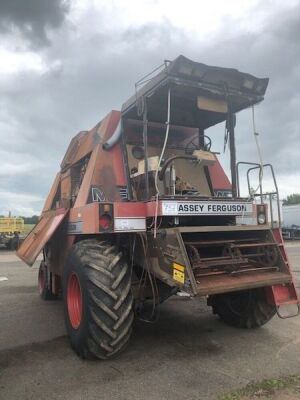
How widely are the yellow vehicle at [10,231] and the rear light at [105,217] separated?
20654mm

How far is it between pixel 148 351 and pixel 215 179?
8.80ft

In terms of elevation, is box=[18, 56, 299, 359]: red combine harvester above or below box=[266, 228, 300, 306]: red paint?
above

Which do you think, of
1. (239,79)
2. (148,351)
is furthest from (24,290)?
(239,79)

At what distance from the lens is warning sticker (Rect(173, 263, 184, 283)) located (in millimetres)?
4441

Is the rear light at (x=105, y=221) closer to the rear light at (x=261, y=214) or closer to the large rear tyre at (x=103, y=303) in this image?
the large rear tyre at (x=103, y=303)

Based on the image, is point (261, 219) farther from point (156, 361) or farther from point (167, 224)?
point (156, 361)

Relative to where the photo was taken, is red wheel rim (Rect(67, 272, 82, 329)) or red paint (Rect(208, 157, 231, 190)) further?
red paint (Rect(208, 157, 231, 190))

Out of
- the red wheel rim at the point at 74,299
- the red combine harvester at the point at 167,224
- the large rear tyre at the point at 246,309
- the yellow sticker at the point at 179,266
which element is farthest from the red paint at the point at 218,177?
the red wheel rim at the point at 74,299

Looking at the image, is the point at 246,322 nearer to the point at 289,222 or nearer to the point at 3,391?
the point at 3,391

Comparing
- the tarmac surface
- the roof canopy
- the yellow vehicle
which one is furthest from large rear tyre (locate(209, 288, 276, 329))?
the yellow vehicle

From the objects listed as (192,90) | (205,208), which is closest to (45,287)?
(205,208)

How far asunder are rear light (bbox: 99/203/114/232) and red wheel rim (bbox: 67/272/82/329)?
2.33ft

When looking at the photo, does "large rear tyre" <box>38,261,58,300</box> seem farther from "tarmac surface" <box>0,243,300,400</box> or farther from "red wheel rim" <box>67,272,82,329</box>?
"red wheel rim" <box>67,272,82,329</box>

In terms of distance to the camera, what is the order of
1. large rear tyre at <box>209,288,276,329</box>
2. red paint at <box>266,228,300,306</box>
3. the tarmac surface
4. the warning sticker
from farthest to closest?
large rear tyre at <box>209,288,276,329</box> → red paint at <box>266,228,300,306</box> → the warning sticker → the tarmac surface
